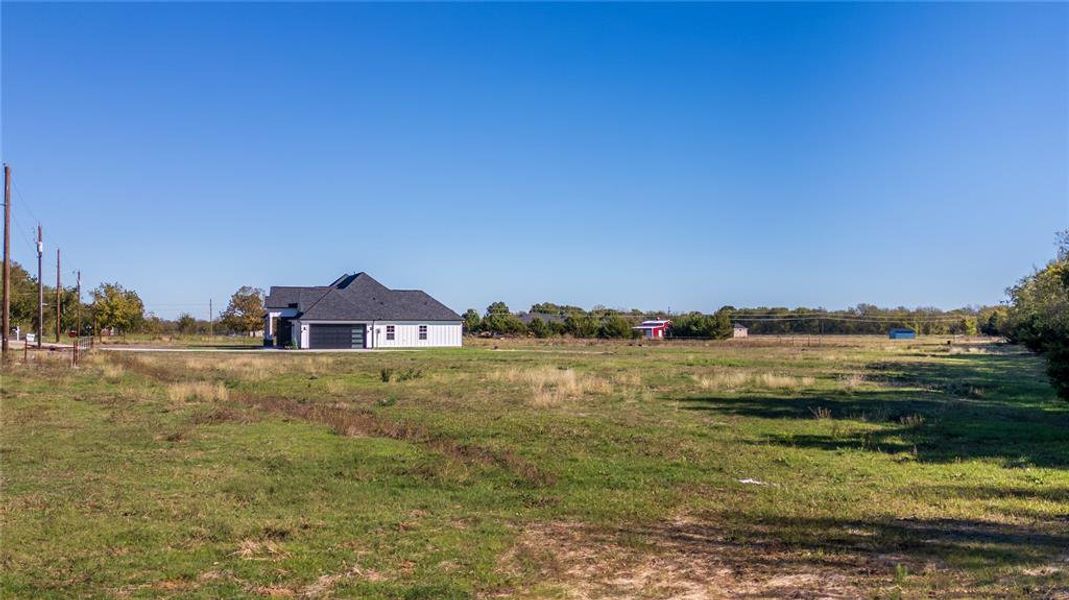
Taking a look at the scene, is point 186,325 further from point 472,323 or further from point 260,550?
point 260,550

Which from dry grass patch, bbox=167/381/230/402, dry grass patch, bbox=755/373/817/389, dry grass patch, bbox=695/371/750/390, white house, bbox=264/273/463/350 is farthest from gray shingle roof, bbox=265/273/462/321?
dry grass patch, bbox=755/373/817/389

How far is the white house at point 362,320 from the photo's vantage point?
67.9 metres

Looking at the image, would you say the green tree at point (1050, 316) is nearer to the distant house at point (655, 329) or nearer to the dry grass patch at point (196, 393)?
the dry grass patch at point (196, 393)

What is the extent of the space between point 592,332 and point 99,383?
3118 inches

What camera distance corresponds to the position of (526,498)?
1147 cm

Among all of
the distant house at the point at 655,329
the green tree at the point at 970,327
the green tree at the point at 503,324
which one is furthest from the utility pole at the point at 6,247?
the green tree at the point at 970,327

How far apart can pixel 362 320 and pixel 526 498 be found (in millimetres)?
59412

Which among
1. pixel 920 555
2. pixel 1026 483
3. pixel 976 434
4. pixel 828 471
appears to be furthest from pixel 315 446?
pixel 976 434

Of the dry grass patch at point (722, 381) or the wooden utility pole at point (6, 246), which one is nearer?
the dry grass patch at point (722, 381)

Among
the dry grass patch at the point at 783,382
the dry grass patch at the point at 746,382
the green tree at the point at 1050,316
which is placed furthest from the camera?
the dry grass patch at the point at 746,382

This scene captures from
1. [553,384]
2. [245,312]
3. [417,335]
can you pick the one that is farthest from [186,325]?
[553,384]

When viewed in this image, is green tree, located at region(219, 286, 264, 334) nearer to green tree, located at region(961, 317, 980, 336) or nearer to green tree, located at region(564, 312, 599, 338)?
green tree, located at region(564, 312, 599, 338)

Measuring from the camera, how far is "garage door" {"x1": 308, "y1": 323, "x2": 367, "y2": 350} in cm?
6762

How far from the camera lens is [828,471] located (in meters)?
13.8
